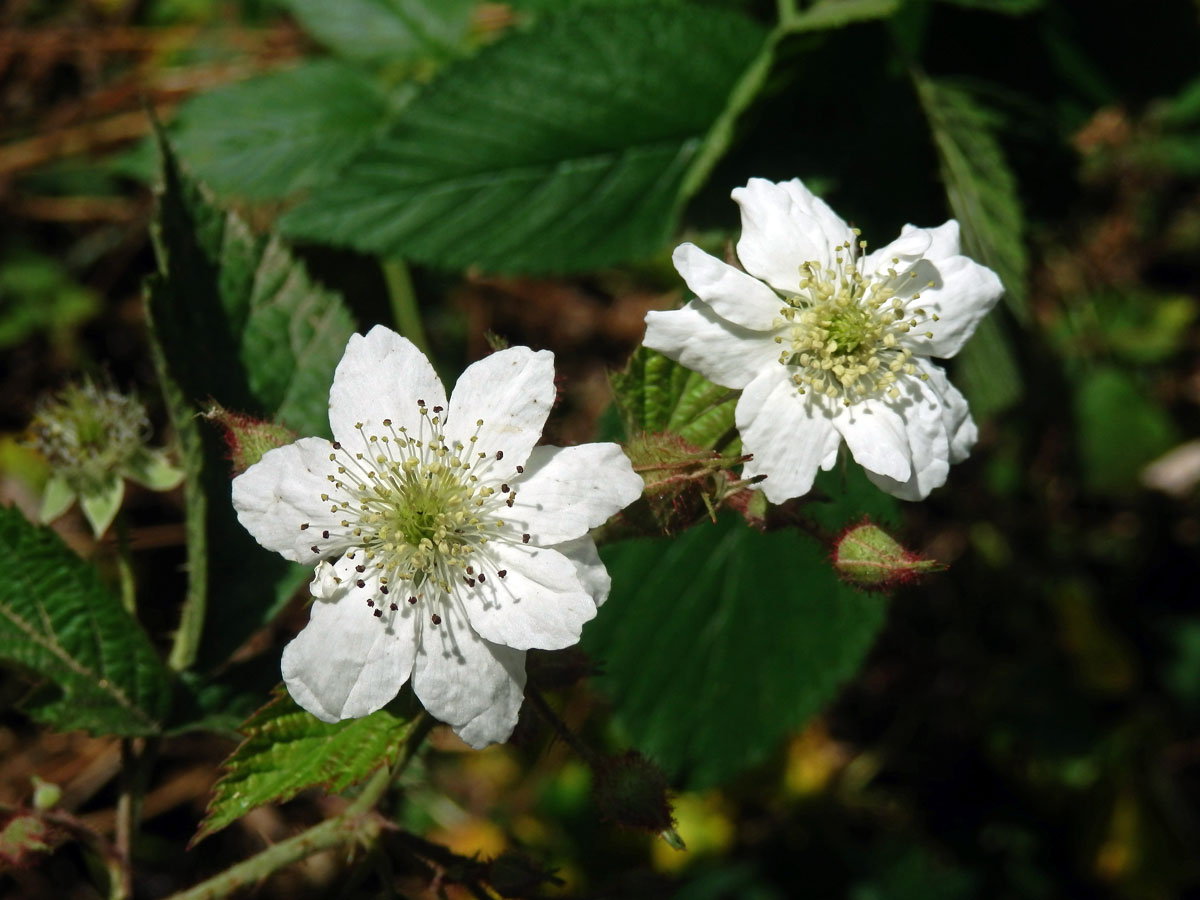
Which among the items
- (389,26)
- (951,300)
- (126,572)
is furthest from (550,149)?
(126,572)

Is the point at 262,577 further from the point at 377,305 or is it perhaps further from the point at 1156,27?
the point at 1156,27

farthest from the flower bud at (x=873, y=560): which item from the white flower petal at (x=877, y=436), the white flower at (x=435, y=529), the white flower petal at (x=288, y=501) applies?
the white flower petal at (x=288, y=501)

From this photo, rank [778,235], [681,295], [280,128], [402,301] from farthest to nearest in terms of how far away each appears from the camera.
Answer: [402,301] < [280,128] < [681,295] < [778,235]

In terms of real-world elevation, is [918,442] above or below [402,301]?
above

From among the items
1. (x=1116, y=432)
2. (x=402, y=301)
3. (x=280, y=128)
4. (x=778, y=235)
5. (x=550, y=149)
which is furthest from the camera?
(x=1116, y=432)

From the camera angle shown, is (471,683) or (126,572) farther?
(126,572)

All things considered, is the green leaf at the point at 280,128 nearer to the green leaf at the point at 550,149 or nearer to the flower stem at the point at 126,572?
the green leaf at the point at 550,149

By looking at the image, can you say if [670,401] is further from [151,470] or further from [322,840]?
[151,470]
